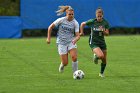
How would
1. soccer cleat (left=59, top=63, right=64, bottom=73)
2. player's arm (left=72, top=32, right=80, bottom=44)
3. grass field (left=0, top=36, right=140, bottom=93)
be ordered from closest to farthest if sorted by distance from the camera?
grass field (left=0, top=36, right=140, bottom=93), player's arm (left=72, top=32, right=80, bottom=44), soccer cleat (left=59, top=63, right=64, bottom=73)

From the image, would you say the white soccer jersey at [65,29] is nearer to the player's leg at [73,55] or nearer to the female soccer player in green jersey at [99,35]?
the player's leg at [73,55]

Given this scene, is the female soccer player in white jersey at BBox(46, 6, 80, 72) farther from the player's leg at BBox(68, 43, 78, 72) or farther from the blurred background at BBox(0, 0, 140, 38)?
the blurred background at BBox(0, 0, 140, 38)

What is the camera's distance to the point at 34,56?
22.0 m

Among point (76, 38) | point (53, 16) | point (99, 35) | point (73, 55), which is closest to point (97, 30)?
point (99, 35)

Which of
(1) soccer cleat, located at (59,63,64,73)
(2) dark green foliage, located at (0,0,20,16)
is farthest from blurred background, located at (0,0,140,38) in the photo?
(1) soccer cleat, located at (59,63,64,73)

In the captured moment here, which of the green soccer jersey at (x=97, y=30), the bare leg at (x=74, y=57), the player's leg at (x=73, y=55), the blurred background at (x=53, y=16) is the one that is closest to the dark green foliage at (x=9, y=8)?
the blurred background at (x=53, y=16)

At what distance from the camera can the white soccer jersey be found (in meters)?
15.4

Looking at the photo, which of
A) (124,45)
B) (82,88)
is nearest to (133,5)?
(124,45)

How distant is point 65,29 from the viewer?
15430 mm

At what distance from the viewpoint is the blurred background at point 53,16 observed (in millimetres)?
33219

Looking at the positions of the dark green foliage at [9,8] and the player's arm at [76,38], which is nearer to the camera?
the player's arm at [76,38]

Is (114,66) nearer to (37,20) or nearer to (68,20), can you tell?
(68,20)

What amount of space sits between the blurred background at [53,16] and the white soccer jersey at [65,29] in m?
17.5

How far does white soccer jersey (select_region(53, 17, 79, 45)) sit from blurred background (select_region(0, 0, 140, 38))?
17.5 metres
